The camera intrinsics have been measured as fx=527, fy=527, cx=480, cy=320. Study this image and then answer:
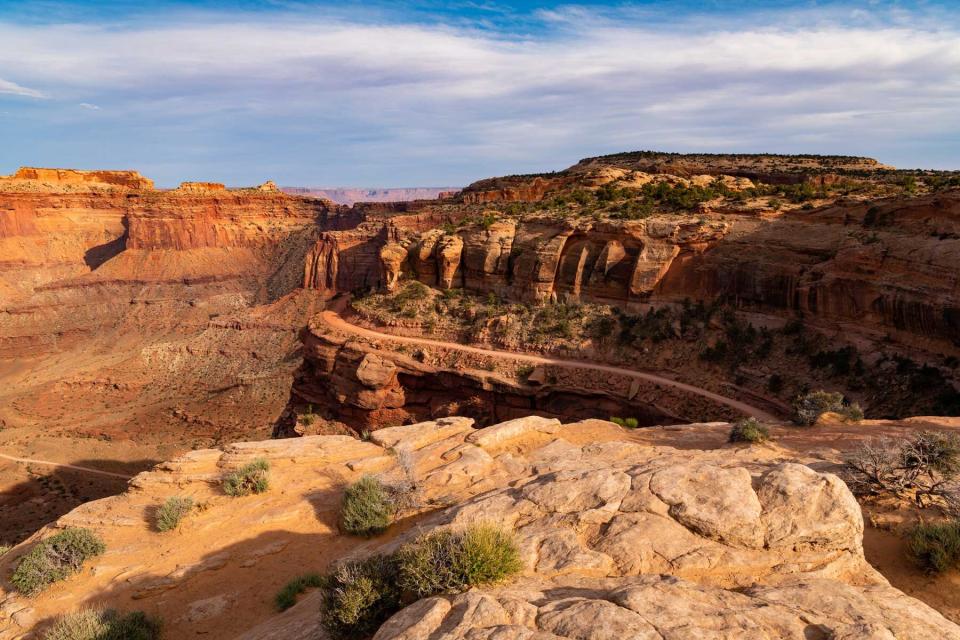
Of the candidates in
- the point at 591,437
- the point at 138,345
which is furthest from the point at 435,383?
the point at 138,345

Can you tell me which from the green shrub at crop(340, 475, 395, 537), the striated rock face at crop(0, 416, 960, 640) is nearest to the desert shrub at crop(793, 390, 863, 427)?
the striated rock face at crop(0, 416, 960, 640)

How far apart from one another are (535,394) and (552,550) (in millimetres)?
19541

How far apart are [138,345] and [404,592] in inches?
2421

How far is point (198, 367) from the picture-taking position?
47469mm

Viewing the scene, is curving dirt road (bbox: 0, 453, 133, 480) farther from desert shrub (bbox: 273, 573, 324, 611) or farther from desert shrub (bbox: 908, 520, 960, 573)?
desert shrub (bbox: 908, 520, 960, 573)

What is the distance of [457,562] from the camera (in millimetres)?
5566

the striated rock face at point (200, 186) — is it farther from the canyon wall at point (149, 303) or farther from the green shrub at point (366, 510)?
the green shrub at point (366, 510)

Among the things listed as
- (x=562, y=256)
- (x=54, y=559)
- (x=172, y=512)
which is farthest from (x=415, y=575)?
(x=562, y=256)

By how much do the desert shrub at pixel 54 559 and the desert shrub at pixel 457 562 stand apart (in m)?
7.90

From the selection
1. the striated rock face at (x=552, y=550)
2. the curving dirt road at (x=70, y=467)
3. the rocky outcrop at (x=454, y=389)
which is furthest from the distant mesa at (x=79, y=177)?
the striated rock face at (x=552, y=550)

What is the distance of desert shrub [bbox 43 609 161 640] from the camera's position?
727cm

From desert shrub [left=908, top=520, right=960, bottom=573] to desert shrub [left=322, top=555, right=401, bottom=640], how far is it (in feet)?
22.1

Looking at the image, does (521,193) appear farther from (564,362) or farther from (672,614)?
(672,614)

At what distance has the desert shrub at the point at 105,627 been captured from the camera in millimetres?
7273
